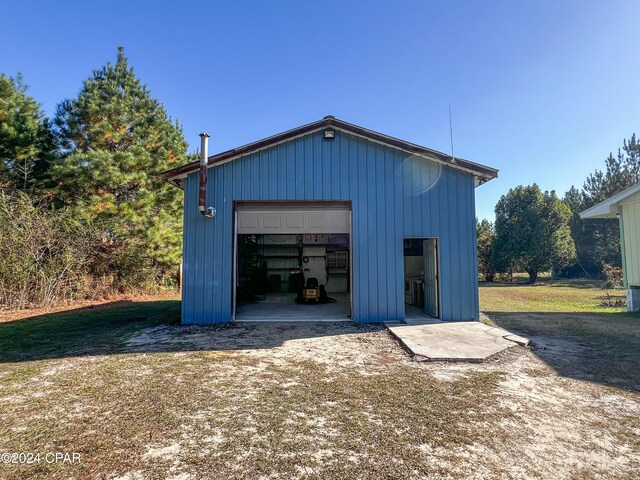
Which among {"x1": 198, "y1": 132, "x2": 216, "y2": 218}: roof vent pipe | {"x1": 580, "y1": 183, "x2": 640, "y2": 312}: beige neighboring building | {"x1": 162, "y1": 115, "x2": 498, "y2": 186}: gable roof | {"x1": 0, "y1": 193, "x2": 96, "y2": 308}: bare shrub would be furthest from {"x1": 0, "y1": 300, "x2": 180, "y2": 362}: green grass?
{"x1": 580, "y1": 183, "x2": 640, "y2": 312}: beige neighboring building

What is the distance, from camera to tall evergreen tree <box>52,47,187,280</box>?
1062cm

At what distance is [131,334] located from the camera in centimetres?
580

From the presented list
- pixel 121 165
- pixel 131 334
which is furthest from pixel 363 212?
pixel 121 165

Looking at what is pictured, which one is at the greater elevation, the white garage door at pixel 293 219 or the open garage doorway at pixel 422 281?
the white garage door at pixel 293 219

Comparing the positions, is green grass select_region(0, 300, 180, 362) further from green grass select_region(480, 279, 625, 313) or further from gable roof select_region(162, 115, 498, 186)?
green grass select_region(480, 279, 625, 313)

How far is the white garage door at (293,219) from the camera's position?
7430 millimetres

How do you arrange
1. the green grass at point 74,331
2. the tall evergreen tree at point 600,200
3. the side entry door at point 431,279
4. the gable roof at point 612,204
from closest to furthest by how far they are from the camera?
the green grass at point 74,331 < the side entry door at point 431,279 < the gable roof at point 612,204 < the tall evergreen tree at point 600,200

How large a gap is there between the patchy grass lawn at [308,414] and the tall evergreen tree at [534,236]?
72.1 feet

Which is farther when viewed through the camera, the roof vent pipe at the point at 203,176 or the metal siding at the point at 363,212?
the metal siding at the point at 363,212

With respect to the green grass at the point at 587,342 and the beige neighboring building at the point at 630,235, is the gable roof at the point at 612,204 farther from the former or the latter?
the green grass at the point at 587,342

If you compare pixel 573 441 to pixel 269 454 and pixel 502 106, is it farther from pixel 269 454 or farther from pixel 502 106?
pixel 502 106

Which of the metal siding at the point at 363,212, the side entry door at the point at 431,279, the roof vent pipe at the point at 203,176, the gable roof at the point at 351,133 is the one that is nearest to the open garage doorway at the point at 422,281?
the side entry door at the point at 431,279

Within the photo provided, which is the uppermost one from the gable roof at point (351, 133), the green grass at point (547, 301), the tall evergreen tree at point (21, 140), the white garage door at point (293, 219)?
the tall evergreen tree at point (21, 140)

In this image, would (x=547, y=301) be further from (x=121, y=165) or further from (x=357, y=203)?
(x=121, y=165)
